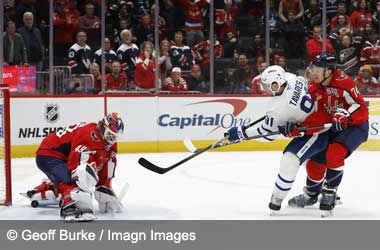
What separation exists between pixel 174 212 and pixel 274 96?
1.10 m

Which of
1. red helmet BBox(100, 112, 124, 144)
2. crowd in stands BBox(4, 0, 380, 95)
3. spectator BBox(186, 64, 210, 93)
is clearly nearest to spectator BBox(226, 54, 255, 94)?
crowd in stands BBox(4, 0, 380, 95)

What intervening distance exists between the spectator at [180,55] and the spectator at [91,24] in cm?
102

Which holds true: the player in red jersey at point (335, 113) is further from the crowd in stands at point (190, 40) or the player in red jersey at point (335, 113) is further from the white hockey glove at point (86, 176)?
the crowd in stands at point (190, 40)

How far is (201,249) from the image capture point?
438cm

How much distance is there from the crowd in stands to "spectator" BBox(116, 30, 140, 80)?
0.04 feet

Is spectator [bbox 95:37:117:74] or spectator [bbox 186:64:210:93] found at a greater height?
spectator [bbox 95:37:117:74]

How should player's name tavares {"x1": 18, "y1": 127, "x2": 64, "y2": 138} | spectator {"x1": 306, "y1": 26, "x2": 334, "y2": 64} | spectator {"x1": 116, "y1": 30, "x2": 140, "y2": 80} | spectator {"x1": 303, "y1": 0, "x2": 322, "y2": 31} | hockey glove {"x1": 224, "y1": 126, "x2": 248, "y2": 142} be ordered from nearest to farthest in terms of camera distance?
hockey glove {"x1": 224, "y1": 126, "x2": 248, "y2": 142}
player's name tavares {"x1": 18, "y1": 127, "x2": 64, "y2": 138}
spectator {"x1": 116, "y1": 30, "x2": 140, "y2": 80}
spectator {"x1": 306, "y1": 26, "x2": 334, "y2": 64}
spectator {"x1": 303, "y1": 0, "x2": 322, "y2": 31}

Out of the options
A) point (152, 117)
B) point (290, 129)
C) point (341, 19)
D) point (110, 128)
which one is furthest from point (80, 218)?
point (341, 19)

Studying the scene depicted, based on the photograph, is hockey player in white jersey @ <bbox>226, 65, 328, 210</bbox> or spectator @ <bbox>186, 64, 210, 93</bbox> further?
spectator @ <bbox>186, 64, 210, 93</bbox>

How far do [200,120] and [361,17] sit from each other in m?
3.00

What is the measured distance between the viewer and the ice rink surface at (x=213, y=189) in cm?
572

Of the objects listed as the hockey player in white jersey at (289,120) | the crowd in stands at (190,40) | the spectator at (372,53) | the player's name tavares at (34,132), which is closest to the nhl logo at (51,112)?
the player's name tavares at (34,132)

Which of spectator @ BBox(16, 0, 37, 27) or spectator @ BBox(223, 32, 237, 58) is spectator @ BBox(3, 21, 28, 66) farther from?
spectator @ BBox(223, 32, 237, 58)

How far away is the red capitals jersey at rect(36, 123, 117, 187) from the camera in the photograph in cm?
536
